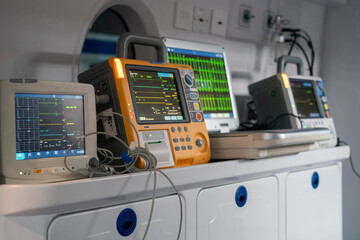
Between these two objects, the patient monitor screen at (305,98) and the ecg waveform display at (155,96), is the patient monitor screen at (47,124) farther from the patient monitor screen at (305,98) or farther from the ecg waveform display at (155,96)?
the patient monitor screen at (305,98)

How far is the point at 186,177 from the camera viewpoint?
1.15 meters

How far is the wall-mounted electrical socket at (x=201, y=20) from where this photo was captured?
80.7 inches

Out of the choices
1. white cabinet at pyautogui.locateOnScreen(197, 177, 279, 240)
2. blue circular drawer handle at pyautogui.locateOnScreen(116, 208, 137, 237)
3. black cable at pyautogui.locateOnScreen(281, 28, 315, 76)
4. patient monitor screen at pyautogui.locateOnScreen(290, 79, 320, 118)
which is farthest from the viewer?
black cable at pyautogui.locateOnScreen(281, 28, 315, 76)

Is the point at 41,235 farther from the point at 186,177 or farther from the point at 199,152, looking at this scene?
the point at 199,152


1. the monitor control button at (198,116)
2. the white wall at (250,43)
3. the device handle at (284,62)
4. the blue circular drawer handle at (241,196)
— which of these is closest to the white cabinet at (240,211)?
the blue circular drawer handle at (241,196)

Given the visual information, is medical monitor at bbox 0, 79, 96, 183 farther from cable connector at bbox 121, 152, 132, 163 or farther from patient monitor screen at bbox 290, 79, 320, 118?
patient monitor screen at bbox 290, 79, 320, 118

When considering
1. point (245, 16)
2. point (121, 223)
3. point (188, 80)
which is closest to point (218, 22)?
point (245, 16)

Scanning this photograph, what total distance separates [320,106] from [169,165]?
1.11 m

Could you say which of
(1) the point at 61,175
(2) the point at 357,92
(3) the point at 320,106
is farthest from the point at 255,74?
(1) the point at 61,175

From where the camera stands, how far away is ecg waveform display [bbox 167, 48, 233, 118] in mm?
1652

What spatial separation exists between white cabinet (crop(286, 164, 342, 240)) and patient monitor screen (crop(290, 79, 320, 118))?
28 centimetres

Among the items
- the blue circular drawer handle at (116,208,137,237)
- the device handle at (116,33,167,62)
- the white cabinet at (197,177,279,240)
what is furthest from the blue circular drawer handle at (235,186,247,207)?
the device handle at (116,33,167,62)

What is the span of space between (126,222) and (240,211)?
0.49 meters

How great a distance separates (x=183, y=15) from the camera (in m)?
1.99
